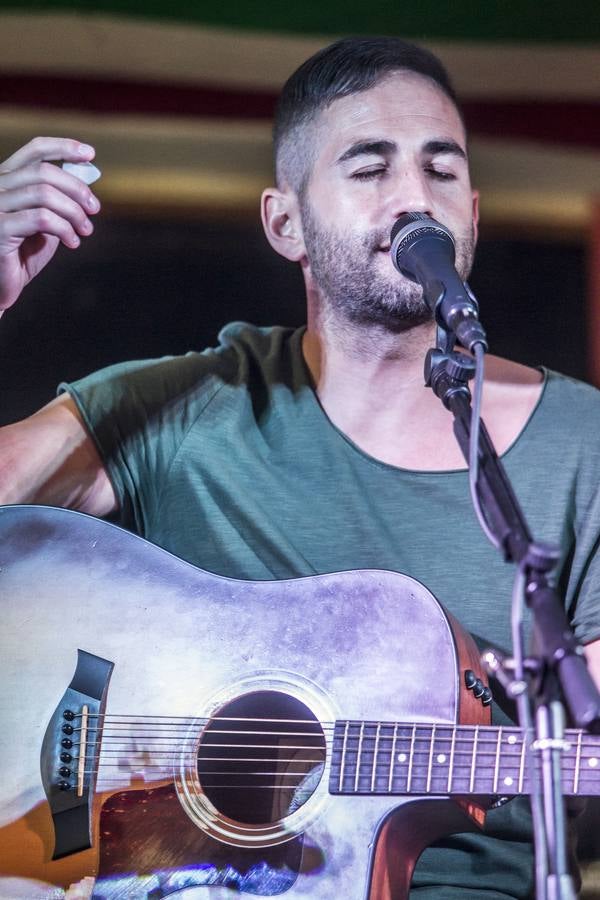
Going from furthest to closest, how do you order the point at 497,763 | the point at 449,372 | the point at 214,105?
the point at 214,105
the point at 497,763
the point at 449,372

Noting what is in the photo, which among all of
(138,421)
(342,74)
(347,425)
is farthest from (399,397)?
(342,74)

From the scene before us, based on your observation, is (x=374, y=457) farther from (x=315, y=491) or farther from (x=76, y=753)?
(x=76, y=753)

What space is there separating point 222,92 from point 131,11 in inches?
10.5

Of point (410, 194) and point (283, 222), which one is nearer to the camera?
point (410, 194)

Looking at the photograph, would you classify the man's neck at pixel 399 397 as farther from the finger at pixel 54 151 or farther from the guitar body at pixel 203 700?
the finger at pixel 54 151

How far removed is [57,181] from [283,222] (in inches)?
26.2

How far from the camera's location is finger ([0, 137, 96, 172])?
64.9 inches

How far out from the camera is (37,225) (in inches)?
65.2

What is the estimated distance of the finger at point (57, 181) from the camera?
5.39ft

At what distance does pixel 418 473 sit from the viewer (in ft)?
6.52

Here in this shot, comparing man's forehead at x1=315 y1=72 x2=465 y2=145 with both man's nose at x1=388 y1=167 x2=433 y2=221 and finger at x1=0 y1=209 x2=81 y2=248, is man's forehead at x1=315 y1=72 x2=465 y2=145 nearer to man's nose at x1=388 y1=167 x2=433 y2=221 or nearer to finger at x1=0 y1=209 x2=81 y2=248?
man's nose at x1=388 y1=167 x2=433 y2=221

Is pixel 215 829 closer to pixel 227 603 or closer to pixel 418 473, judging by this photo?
pixel 227 603

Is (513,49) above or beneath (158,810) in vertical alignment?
above

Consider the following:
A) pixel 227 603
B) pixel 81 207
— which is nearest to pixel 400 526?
pixel 227 603
